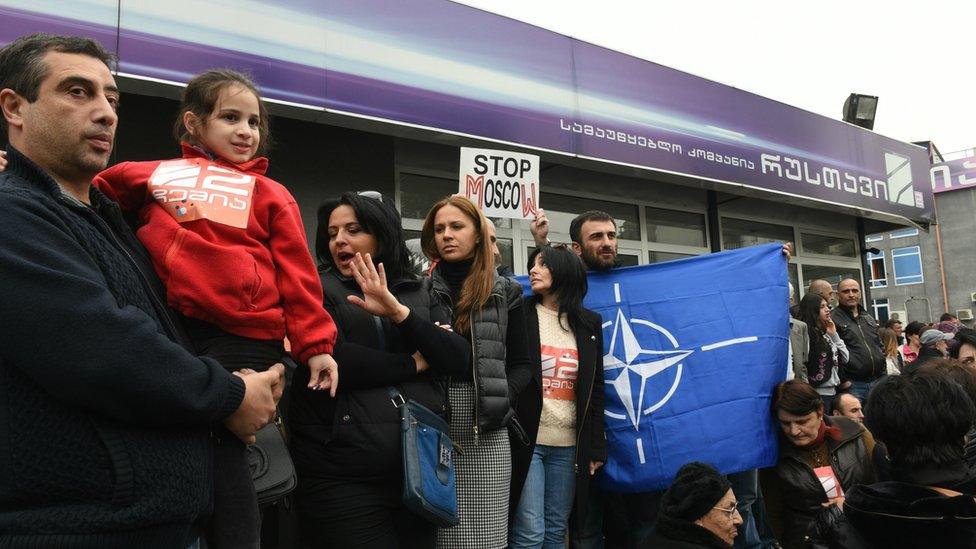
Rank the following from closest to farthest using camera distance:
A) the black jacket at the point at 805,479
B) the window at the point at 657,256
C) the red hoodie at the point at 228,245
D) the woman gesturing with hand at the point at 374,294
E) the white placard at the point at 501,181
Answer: the red hoodie at the point at 228,245 → the woman gesturing with hand at the point at 374,294 → the black jacket at the point at 805,479 → the white placard at the point at 501,181 → the window at the point at 657,256

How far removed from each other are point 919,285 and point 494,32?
4077cm

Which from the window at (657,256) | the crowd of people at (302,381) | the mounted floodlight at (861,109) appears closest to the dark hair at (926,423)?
the crowd of people at (302,381)

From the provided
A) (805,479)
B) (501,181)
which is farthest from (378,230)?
(805,479)

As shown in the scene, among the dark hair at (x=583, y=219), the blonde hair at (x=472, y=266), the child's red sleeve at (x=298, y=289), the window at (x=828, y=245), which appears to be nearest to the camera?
the child's red sleeve at (x=298, y=289)

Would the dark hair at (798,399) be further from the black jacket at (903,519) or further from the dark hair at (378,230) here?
the dark hair at (378,230)

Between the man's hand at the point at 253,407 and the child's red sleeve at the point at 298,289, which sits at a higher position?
the child's red sleeve at the point at 298,289

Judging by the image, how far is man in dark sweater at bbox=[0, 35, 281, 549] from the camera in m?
1.16

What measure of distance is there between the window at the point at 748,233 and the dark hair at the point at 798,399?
606cm

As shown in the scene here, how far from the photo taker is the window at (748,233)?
9.73 metres

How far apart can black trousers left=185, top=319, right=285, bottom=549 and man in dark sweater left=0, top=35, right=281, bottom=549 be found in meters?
0.15

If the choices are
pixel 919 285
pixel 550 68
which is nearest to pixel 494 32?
pixel 550 68

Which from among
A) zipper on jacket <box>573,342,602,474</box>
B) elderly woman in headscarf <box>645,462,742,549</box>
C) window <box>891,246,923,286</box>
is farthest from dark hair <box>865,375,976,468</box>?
window <box>891,246,923,286</box>

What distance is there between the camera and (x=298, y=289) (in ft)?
5.98

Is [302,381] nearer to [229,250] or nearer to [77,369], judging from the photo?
[229,250]
